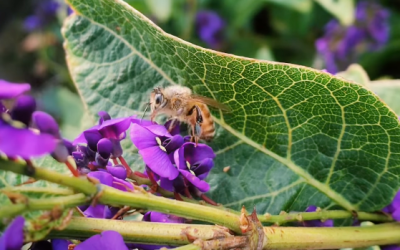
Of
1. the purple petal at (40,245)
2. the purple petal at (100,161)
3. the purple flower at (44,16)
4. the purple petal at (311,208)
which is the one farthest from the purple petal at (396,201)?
the purple flower at (44,16)

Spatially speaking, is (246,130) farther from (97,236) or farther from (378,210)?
(97,236)

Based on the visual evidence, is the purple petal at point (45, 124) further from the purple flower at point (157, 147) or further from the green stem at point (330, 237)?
the green stem at point (330, 237)

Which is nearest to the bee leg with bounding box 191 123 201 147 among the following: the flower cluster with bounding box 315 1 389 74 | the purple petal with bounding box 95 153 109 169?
the purple petal with bounding box 95 153 109 169

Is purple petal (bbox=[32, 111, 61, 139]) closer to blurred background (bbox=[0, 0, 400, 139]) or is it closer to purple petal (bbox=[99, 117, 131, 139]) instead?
purple petal (bbox=[99, 117, 131, 139])

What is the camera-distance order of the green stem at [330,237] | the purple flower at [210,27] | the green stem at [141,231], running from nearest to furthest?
the green stem at [141,231], the green stem at [330,237], the purple flower at [210,27]

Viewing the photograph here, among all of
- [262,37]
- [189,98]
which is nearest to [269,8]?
[262,37]
